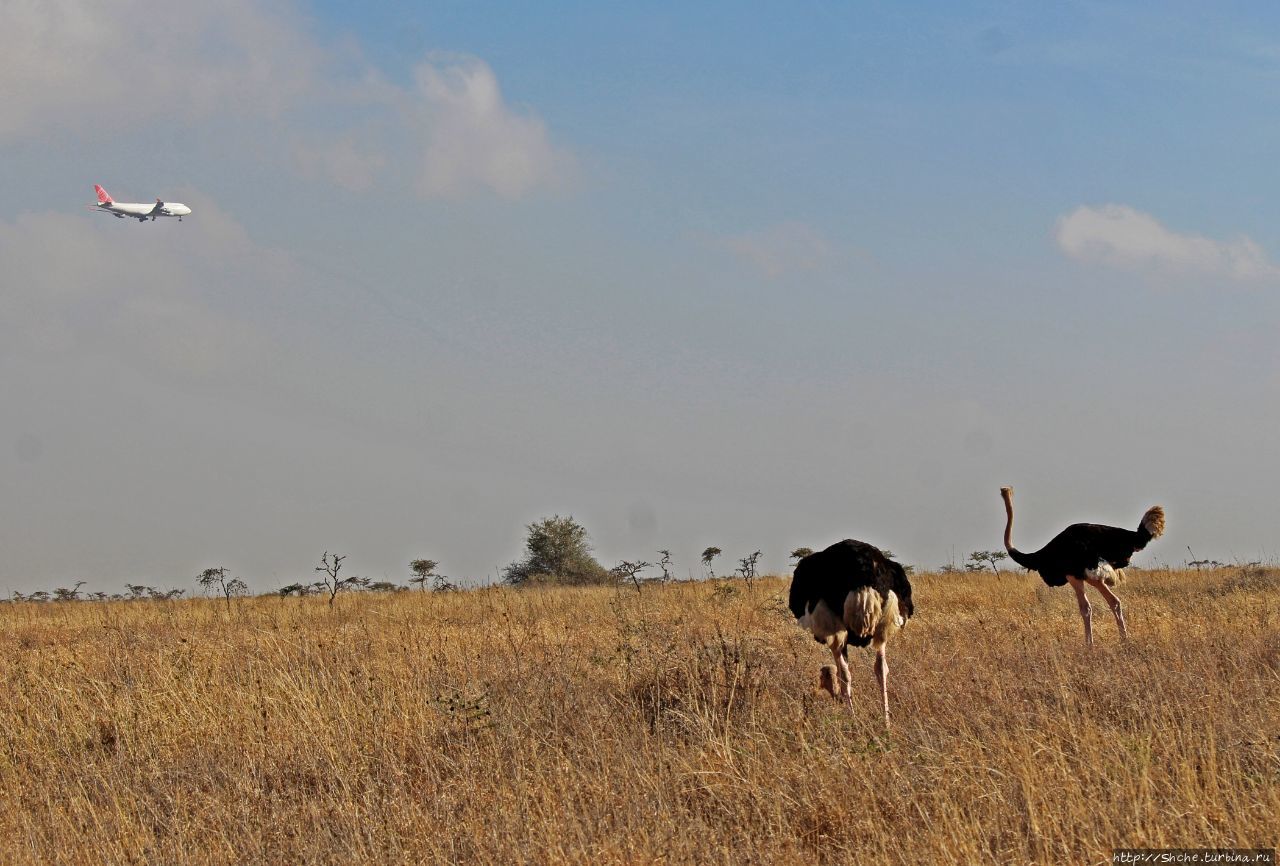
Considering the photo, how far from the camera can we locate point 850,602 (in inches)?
333

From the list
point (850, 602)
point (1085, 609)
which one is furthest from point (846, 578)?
point (1085, 609)

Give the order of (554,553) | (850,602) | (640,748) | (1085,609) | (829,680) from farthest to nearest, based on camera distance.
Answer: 1. (554,553)
2. (1085,609)
3. (829,680)
4. (850,602)
5. (640,748)

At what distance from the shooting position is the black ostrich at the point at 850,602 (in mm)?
8453

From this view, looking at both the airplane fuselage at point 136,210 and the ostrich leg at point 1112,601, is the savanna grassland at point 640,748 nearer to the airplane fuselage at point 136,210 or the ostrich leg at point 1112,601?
the ostrich leg at point 1112,601

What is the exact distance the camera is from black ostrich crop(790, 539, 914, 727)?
27.7 ft

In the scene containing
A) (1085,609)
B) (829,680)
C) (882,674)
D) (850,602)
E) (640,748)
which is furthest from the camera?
(1085,609)

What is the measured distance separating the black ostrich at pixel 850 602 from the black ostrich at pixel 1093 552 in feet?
16.1

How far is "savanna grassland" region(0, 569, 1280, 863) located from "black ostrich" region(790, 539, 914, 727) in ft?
1.11

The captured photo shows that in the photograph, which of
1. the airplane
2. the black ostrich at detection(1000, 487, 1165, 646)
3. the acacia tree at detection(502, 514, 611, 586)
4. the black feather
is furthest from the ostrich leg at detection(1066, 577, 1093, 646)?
the airplane

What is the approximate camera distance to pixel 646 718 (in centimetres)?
823

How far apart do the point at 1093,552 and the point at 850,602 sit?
19.5 ft

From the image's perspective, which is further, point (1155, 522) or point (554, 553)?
point (554, 553)

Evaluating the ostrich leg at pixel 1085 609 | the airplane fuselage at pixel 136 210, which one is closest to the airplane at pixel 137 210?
the airplane fuselage at pixel 136 210

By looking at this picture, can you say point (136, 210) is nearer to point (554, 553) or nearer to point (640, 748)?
point (554, 553)
